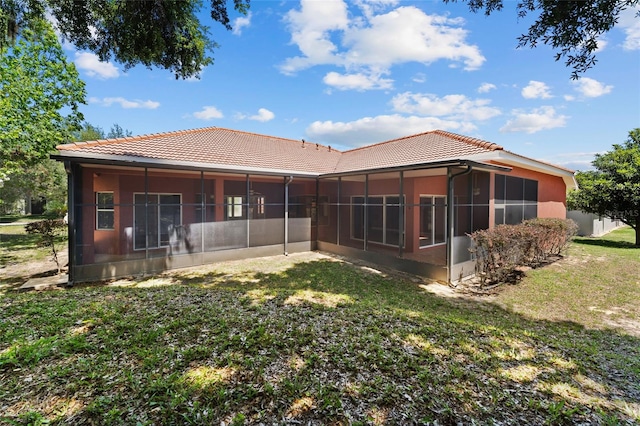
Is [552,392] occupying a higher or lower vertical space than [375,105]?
lower

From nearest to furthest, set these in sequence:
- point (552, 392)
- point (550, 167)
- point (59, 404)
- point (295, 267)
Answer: point (59, 404), point (552, 392), point (295, 267), point (550, 167)

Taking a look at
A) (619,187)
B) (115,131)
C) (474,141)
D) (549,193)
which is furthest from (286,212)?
(115,131)

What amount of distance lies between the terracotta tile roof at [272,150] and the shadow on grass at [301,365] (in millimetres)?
5986

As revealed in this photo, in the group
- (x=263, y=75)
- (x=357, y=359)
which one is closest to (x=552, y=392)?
(x=357, y=359)

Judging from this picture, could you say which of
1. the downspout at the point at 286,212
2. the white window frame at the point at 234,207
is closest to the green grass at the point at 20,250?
the white window frame at the point at 234,207

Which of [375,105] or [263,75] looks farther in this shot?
[375,105]

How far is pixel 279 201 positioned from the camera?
11.7 meters

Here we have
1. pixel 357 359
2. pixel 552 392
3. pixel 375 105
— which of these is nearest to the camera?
pixel 552 392

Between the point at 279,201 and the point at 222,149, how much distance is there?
328cm

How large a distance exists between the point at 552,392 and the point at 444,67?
10.8 meters

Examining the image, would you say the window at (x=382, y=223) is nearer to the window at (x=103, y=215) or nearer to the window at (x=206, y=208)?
the window at (x=206, y=208)

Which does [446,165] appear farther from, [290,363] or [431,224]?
[290,363]

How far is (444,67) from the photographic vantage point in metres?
10.3

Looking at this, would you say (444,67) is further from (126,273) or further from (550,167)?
(126,273)
